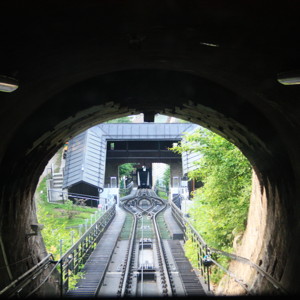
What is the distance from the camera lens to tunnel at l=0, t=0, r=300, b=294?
348cm

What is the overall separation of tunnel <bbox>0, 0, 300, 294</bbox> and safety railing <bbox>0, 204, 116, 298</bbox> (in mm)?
324

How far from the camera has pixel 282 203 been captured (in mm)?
6242

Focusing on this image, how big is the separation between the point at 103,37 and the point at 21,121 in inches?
85.5

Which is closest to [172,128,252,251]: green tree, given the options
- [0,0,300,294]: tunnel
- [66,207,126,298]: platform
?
[0,0,300,294]: tunnel

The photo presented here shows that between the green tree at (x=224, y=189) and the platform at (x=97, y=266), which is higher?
the green tree at (x=224, y=189)

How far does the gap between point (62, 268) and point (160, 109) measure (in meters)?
4.78

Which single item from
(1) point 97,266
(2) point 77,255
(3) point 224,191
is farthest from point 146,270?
(3) point 224,191

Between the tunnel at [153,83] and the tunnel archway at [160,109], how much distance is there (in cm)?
3

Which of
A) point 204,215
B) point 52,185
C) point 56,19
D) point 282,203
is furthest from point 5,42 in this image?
point 52,185

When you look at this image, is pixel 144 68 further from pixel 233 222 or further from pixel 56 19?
pixel 233 222

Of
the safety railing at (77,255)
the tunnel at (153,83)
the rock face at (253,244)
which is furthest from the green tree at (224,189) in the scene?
the safety railing at (77,255)

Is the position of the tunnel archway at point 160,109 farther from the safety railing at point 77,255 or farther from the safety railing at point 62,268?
the safety railing at point 77,255

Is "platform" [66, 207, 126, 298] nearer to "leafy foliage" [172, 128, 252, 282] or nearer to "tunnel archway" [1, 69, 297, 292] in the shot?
"tunnel archway" [1, 69, 297, 292]

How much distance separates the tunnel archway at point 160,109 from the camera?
5852 mm
